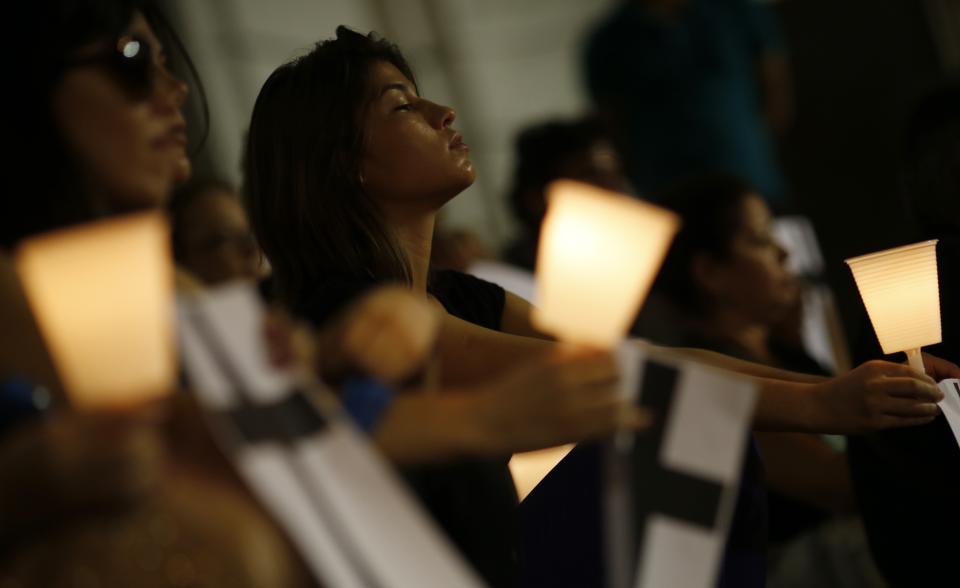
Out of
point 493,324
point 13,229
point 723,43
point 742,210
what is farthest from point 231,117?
point 13,229

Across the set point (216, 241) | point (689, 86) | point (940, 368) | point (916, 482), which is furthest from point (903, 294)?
point (689, 86)

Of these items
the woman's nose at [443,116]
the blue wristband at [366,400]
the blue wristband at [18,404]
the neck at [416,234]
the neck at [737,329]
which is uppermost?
the blue wristband at [18,404]

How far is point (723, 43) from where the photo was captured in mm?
3820

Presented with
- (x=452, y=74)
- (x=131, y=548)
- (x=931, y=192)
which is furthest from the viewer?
(x=452, y=74)

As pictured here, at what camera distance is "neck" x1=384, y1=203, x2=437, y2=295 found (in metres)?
1.70

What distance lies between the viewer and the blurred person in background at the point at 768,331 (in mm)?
2334

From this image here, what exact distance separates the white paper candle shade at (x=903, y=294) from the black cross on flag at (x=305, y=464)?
0.68 metres

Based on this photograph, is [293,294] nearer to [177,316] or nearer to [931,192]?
[177,316]

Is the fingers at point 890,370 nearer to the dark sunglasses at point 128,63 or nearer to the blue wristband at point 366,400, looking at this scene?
the blue wristband at point 366,400

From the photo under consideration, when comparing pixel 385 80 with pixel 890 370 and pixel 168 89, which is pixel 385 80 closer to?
pixel 168 89

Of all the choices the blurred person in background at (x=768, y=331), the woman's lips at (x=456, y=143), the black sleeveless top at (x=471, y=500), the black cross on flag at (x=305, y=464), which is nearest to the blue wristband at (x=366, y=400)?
the black cross on flag at (x=305, y=464)

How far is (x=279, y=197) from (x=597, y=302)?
0.79 m

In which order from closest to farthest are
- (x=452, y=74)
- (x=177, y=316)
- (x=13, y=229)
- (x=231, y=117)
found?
(x=177, y=316), (x=13, y=229), (x=231, y=117), (x=452, y=74)

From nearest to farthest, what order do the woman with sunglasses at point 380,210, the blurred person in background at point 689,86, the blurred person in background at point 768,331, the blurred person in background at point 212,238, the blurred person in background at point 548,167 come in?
the woman with sunglasses at point 380,210, the blurred person in background at point 768,331, the blurred person in background at point 212,238, the blurred person in background at point 548,167, the blurred person in background at point 689,86
